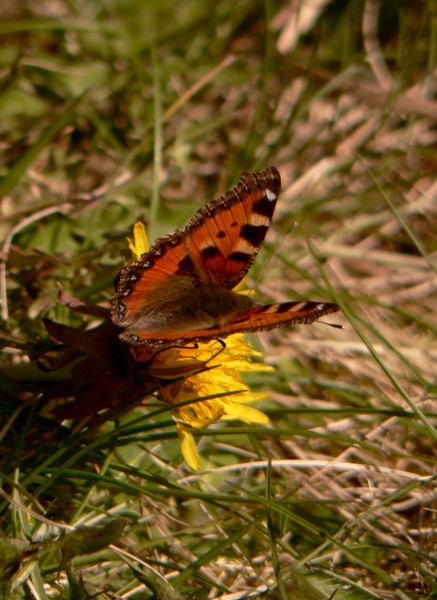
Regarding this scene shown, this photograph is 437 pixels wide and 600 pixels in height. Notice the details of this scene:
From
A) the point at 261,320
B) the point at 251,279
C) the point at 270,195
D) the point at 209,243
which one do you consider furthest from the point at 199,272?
the point at 251,279

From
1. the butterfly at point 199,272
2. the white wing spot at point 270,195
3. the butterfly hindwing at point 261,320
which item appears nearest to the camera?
the butterfly hindwing at point 261,320

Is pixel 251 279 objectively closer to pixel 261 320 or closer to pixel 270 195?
pixel 270 195

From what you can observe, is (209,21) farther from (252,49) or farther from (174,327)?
(174,327)

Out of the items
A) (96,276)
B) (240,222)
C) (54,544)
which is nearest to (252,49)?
(96,276)

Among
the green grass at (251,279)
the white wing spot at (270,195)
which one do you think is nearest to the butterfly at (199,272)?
the white wing spot at (270,195)

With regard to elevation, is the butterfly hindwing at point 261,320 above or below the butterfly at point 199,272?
below

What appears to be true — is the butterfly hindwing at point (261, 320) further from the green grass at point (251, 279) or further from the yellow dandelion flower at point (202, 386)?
the green grass at point (251, 279)

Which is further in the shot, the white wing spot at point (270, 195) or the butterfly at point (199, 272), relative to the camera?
the white wing spot at point (270, 195)
